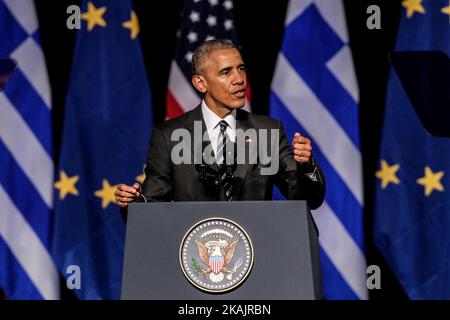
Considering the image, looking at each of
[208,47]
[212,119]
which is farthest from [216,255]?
[208,47]

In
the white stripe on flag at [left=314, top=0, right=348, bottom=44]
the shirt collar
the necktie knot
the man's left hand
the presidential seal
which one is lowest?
the presidential seal

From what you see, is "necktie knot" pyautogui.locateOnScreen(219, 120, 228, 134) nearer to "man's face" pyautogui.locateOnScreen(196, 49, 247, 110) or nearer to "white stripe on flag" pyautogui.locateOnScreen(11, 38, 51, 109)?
"man's face" pyautogui.locateOnScreen(196, 49, 247, 110)

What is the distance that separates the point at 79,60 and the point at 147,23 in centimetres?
48

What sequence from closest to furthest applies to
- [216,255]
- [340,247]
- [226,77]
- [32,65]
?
1. [216,255]
2. [226,77]
3. [340,247]
4. [32,65]

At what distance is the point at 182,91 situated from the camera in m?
5.46

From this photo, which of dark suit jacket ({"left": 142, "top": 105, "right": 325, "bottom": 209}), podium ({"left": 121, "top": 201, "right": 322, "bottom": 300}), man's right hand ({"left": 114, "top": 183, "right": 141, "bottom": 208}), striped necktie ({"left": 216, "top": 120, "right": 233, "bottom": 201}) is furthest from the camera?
dark suit jacket ({"left": 142, "top": 105, "right": 325, "bottom": 209})

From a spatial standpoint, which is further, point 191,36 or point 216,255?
point 191,36

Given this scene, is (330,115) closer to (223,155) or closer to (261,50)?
(261,50)

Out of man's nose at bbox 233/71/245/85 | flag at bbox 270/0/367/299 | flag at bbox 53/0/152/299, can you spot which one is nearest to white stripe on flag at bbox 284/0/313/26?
flag at bbox 270/0/367/299

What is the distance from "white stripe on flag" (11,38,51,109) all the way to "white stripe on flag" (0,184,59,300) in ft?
2.23

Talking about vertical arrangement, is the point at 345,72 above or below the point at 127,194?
above

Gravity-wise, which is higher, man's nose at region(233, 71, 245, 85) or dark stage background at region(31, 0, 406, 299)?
dark stage background at region(31, 0, 406, 299)

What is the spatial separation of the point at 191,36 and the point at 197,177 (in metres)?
2.22

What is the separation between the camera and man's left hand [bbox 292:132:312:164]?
3016mm
